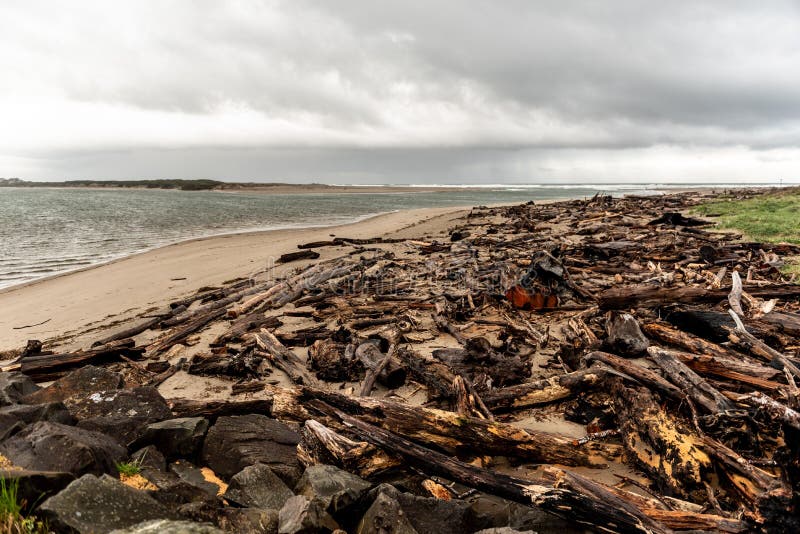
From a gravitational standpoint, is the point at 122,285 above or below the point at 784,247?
below

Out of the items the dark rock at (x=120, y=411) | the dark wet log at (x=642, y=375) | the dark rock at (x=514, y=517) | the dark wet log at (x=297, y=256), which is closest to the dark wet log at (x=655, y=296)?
the dark wet log at (x=642, y=375)

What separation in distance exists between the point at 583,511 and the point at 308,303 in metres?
7.10

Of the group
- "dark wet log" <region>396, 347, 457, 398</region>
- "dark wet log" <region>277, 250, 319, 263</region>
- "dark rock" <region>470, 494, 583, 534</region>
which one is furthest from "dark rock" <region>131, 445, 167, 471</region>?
"dark wet log" <region>277, 250, 319, 263</region>

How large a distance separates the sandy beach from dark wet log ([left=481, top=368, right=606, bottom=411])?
7848mm

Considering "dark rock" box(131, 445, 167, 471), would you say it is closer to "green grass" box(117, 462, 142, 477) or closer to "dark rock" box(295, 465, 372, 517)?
"green grass" box(117, 462, 142, 477)

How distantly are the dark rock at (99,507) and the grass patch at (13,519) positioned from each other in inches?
2.4

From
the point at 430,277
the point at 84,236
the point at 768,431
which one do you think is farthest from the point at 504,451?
the point at 84,236

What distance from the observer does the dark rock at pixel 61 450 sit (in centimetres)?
304

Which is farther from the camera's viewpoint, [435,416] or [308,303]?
[308,303]

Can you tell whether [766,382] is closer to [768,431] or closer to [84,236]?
[768,431]

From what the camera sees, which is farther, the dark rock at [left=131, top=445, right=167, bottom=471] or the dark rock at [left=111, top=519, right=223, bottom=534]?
the dark rock at [left=131, top=445, right=167, bottom=471]

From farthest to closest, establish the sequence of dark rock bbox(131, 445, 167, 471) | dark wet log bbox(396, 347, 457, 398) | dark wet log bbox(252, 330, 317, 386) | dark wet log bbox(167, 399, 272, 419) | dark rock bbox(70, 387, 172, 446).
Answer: dark wet log bbox(252, 330, 317, 386)
dark wet log bbox(396, 347, 457, 398)
dark wet log bbox(167, 399, 272, 419)
dark rock bbox(70, 387, 172, 446)
dark rock bbox(131, 445, 167, 471)

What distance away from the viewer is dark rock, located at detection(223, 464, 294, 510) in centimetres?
300

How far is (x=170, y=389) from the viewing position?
18.0ft
